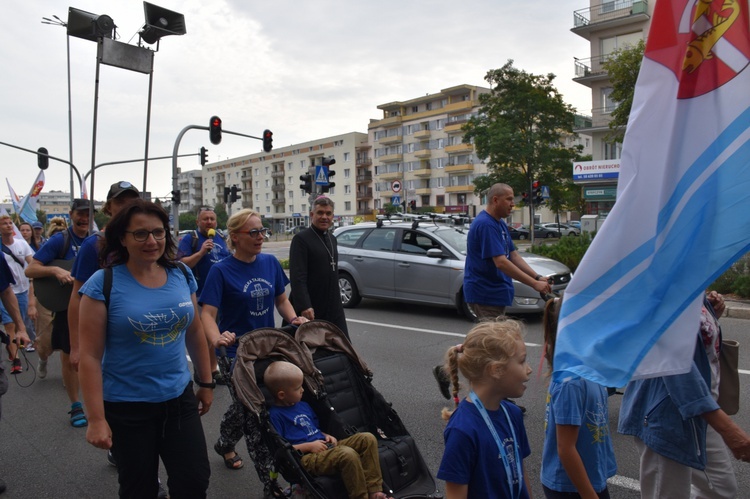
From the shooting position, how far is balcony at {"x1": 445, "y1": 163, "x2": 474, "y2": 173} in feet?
246

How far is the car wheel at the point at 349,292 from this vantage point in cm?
1165

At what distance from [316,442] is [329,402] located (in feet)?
1.40

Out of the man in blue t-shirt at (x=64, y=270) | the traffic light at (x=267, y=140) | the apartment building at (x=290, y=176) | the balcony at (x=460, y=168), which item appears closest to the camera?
the man in blue t-shirt at (x=64, y=270)

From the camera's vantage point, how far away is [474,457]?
2143mm

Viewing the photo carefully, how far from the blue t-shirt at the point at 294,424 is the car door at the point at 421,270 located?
6689 mm

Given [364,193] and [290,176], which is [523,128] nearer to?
[364,193]

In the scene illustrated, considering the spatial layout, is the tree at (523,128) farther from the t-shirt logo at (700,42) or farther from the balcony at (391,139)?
the balcony at (391,139)

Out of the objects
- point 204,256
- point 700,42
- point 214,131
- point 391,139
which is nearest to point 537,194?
point 214,131

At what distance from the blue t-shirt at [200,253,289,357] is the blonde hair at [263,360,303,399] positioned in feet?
2.32

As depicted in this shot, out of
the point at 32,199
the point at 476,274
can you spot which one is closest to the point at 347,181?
the point at 32,199

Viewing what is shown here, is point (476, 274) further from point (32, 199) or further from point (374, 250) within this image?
point (32, 199)

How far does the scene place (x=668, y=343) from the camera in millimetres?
2172

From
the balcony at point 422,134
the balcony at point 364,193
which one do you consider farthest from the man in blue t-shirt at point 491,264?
the balcony at point 364,193

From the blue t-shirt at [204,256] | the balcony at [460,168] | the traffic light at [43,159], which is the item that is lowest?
the blue t-shirt at [204,256]
